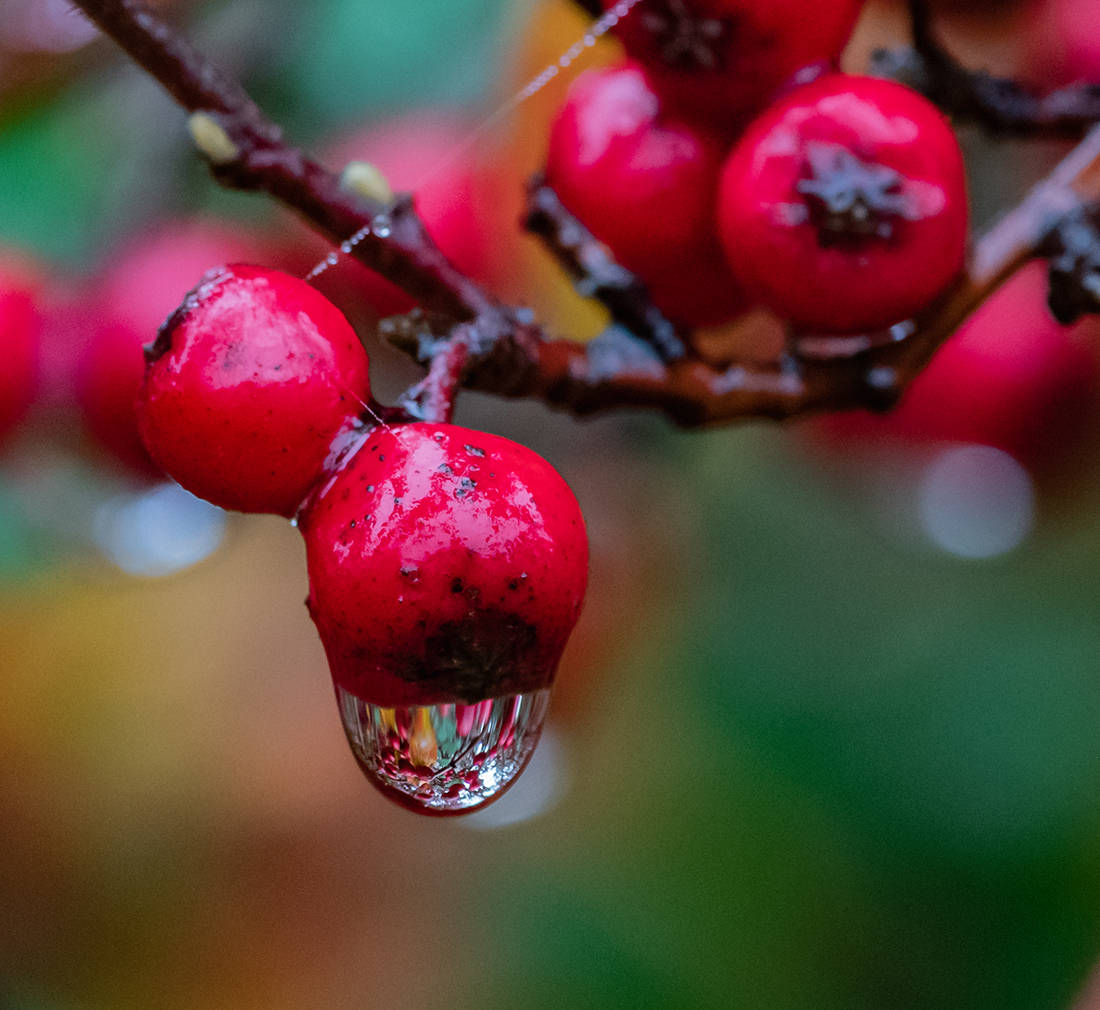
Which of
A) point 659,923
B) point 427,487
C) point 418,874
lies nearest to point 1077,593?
point 659,923

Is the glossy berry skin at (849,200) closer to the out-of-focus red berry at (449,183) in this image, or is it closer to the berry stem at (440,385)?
the berry stem at (440,385)

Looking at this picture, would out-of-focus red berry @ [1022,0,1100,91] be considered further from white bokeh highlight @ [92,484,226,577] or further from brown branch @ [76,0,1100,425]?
white bokeh highlight @ [92,484,226,577]

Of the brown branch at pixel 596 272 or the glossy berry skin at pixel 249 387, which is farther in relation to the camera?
the brown branch at pixel 596 272

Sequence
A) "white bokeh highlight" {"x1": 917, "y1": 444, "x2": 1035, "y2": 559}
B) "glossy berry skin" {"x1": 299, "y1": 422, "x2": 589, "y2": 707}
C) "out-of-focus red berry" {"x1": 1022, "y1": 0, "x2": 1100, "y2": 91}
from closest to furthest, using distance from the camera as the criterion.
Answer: "glossy berry skin" {"x1": 299, "y1": 422, "x2": 589, "y2": 707}, "out-of-focus red berry" {"x1": 1022, "y1": 0, "x2": 1100, "y2": 91}, "white bokeh highlight" {"x1": 917, "y1": 444, "x2": 1035, "y2": 559}

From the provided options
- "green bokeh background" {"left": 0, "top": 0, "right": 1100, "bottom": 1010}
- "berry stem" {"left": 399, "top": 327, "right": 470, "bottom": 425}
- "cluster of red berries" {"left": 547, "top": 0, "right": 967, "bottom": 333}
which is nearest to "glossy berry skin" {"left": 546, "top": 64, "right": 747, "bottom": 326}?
"cluster of red berries" {"left": 547, "top": 0, "right": 967, "bottom": 333}

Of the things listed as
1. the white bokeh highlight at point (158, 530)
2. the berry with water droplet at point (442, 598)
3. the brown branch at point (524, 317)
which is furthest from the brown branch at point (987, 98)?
the white bokeh highlight at point (158, 530)
